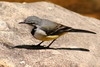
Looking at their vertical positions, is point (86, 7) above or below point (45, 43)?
below

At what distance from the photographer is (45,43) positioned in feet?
21.0

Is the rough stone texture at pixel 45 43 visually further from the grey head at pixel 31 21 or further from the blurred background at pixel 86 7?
the blurred background at pixel 86 7

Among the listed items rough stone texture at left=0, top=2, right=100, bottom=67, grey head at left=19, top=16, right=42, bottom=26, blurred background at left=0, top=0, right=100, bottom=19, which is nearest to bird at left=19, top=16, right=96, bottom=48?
grey head at left=19, top=16, right=42, bottom=26

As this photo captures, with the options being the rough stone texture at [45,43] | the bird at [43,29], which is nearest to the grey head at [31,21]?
the bird at [43,29]

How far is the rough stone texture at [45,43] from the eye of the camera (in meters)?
5.57

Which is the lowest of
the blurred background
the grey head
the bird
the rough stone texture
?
the blurred background

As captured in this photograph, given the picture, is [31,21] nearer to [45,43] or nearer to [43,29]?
[43,29]

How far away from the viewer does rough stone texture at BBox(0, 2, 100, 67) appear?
557 cm

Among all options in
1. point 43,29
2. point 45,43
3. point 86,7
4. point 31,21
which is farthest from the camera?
point 86,7

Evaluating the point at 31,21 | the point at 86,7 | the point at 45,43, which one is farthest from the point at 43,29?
the point at 86,7

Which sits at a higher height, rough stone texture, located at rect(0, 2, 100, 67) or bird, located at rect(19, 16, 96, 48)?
bird, located at rect(19, 16, 96, 48)

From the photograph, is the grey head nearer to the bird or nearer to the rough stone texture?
the bird

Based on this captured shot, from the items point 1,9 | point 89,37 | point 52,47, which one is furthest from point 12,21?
point 89,37

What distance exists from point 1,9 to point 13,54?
1.94 m
